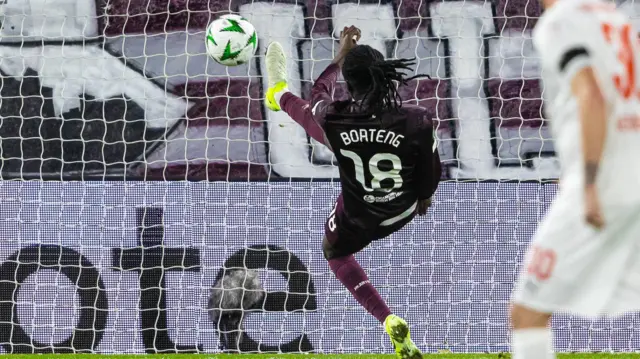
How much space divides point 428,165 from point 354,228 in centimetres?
57

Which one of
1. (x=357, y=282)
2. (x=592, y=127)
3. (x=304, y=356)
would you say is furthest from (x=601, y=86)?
(x=304, y=356)

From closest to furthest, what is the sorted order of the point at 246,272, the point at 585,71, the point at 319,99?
the point at 585,71 < the point at 319,99 < the point at 246,272

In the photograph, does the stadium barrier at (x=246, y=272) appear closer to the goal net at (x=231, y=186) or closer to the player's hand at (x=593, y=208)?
the goal net at (x=231, y=186)

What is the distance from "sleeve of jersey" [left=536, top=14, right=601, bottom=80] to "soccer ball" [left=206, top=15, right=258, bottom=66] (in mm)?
3093

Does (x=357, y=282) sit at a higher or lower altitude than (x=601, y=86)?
lower

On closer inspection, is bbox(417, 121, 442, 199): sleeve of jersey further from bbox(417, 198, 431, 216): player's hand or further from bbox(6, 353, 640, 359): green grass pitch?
bbox(6, 353, 640, 359): green grass pitch

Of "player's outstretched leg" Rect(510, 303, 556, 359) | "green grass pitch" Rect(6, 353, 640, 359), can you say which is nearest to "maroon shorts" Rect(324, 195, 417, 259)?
"green grass pitch" Rect(6, 353, 640, 359)

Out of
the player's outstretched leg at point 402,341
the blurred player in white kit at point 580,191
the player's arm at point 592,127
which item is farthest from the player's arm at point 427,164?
the player's arm at point 592,127

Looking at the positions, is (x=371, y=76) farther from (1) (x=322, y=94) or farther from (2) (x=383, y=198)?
(2) (x=383, y=198)

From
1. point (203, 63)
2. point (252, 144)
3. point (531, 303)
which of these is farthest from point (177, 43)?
point (531, 303)

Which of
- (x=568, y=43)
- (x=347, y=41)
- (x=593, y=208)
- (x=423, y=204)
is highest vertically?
(x=347, y=41)

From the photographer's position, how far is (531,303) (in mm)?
3699

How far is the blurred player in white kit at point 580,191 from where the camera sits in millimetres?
3615

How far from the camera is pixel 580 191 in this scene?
11.8ft
